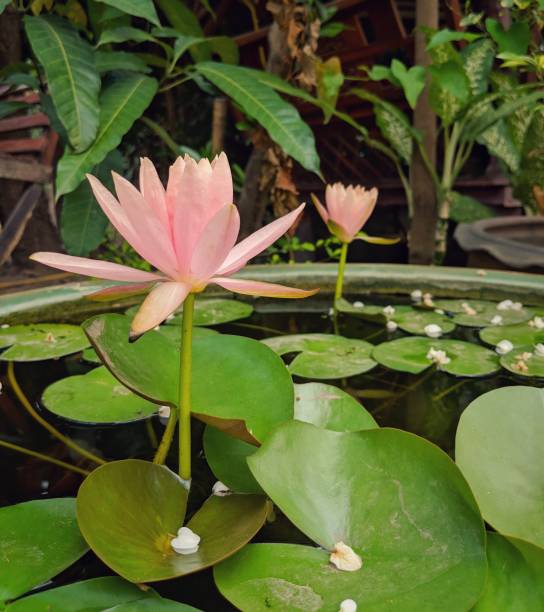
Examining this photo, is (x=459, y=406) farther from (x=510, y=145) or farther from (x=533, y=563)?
(x=510, y=145)

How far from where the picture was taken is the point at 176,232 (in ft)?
1.32

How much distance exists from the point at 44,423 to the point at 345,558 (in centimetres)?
42

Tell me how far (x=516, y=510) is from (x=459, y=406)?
0.30m

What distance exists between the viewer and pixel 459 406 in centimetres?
70

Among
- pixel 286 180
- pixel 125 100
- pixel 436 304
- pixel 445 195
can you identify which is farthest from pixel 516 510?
pixel 445 195

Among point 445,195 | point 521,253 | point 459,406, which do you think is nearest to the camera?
Answer: point 459,406

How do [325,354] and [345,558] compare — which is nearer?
[345,558]

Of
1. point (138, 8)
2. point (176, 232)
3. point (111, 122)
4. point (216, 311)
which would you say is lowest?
point (216, 311)

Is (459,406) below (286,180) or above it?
below

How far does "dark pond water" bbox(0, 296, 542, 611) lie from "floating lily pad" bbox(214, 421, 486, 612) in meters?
0.04

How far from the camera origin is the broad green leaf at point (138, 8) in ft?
5.06

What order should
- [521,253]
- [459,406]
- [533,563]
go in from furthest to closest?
[521,253] → [459,406] → [533,563]

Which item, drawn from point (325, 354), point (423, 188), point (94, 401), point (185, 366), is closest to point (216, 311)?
point (325, 354)

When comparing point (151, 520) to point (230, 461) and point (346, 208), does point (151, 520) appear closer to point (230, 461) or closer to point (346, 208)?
point (230, 461)
